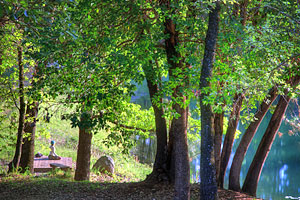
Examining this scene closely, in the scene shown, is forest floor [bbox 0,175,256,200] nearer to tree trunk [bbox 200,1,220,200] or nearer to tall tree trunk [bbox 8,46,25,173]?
tall tree trunk [bbox 8,46,25,173]

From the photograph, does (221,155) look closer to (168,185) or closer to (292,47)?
(168,185)

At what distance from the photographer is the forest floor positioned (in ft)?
27.7

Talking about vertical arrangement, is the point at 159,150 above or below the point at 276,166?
above

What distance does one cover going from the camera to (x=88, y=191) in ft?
29.7

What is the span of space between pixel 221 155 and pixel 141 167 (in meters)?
10.3

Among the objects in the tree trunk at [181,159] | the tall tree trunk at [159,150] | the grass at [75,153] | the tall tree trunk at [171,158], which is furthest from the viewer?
the grass at [75,153]

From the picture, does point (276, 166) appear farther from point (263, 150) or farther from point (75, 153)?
point (263, 150)

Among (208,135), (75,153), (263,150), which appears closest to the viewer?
(208,135)

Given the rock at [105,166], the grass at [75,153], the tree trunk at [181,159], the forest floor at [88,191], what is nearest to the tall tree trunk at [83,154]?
the grass at [75,153]

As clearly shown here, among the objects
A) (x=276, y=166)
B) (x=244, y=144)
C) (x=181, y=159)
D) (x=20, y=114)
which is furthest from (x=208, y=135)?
(x=276, y=166)

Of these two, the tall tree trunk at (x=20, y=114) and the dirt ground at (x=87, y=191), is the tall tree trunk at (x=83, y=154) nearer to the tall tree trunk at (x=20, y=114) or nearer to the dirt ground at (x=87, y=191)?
the dirt ground at (x=87, y=191)

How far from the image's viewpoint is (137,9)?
7.04m

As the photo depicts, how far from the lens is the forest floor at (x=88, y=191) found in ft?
27.7

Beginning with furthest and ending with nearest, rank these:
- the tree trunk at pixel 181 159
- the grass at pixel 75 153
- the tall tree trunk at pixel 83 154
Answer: the grass at pixel 75 153
the tall tree trunk at pixel 83 154
the tree trunk at pixel 181 159
